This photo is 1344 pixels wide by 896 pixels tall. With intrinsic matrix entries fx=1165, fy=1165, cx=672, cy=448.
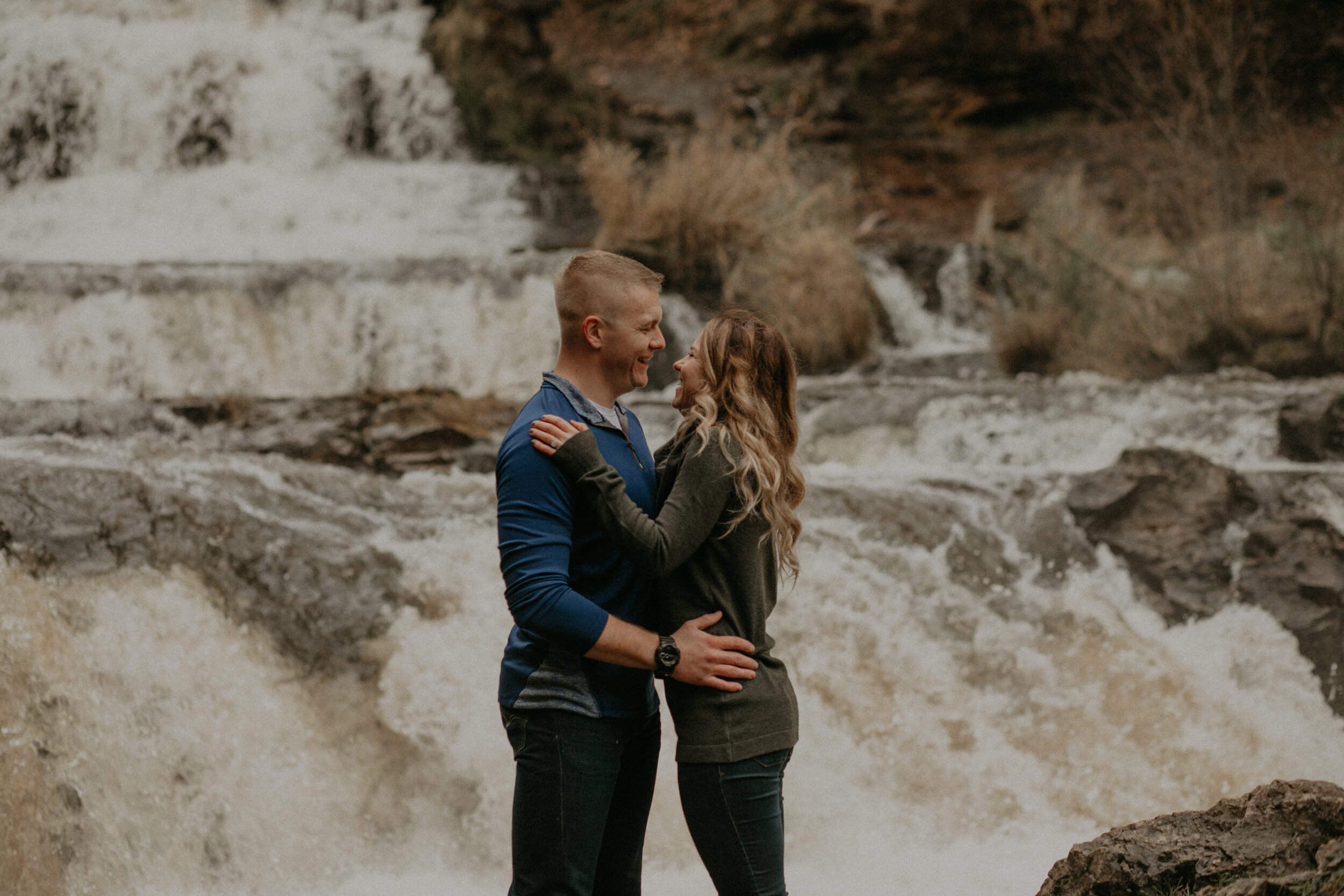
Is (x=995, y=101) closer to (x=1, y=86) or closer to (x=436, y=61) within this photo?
(x=436, y=61)

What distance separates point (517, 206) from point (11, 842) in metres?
9.82

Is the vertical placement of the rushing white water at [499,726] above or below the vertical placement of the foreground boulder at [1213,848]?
below

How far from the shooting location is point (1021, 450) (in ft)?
22.5

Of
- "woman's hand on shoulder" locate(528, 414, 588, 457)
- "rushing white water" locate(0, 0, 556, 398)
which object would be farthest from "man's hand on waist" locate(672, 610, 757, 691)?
"rushing white water" locate(0, 0, 556, 398)

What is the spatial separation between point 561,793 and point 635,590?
1.08 ft

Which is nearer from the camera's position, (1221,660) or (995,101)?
(1221,660)

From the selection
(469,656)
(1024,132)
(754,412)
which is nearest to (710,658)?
(754,412)

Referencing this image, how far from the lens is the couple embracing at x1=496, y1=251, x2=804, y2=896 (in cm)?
174

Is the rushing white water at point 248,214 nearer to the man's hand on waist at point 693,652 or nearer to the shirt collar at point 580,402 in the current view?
the shirt collar at point 580,402

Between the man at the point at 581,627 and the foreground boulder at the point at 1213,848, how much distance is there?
96cm

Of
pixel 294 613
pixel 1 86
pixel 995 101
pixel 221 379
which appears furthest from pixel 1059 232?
pixel 1 86

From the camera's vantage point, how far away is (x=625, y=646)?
1.74m

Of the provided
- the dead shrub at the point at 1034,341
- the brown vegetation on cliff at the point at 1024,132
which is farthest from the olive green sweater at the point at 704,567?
the dead shrub at the point at 1034,341

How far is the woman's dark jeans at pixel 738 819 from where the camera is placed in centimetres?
178
